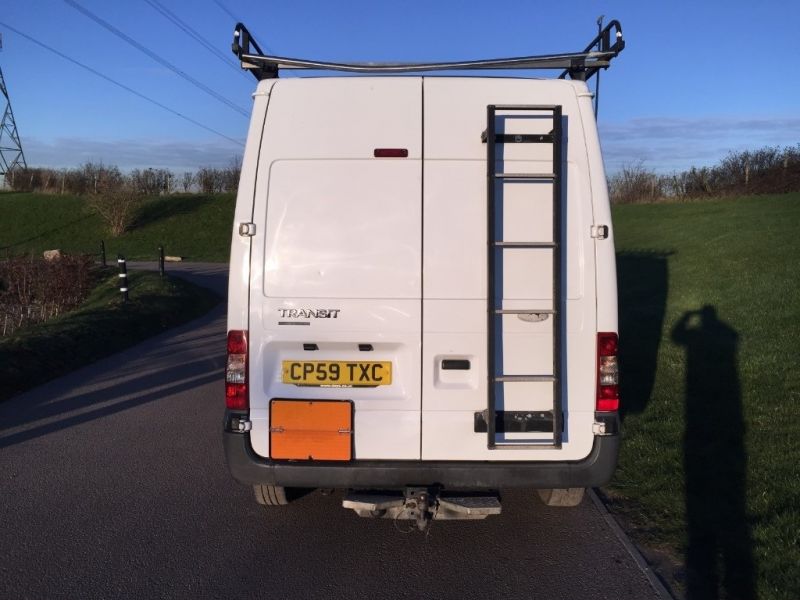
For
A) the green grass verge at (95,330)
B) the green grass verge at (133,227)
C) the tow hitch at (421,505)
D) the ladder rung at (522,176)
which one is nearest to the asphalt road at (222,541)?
the tow hitch at (421,505)

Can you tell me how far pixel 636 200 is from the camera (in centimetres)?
4794

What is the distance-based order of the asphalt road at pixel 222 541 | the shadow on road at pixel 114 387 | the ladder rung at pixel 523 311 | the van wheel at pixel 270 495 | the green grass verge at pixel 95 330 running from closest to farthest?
the asphalt road at pixel 222 541 < the ladder rung at pixel 523 311 < the van wheel at pixel 270 495 < the shadow on road at pixel 114 387 < the green grass verge at pixel 95 330

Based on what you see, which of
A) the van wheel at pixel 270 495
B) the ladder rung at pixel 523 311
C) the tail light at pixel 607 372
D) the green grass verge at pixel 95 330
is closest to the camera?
the ladder rung at pixel 523 311

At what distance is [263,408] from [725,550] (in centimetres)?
278

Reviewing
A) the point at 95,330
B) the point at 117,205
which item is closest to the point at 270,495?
the point at 95,330

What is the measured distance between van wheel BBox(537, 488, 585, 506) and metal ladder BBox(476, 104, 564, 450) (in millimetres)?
901

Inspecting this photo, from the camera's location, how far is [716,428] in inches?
277

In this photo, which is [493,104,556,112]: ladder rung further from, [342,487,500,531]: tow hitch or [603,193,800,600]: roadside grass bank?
[603,193,800,600]: roadside grass bank

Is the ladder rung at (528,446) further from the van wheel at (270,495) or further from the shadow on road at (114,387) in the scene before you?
the shadow on road at (114,387)

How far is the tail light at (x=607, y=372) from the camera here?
4.37 m

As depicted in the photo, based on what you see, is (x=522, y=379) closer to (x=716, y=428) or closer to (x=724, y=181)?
(x=716, y=428)

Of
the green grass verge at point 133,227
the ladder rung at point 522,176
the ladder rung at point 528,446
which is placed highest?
the green grass verge at point 133,227

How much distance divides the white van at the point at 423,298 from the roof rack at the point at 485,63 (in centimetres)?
46

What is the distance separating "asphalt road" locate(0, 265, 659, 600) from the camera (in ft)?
13.6
